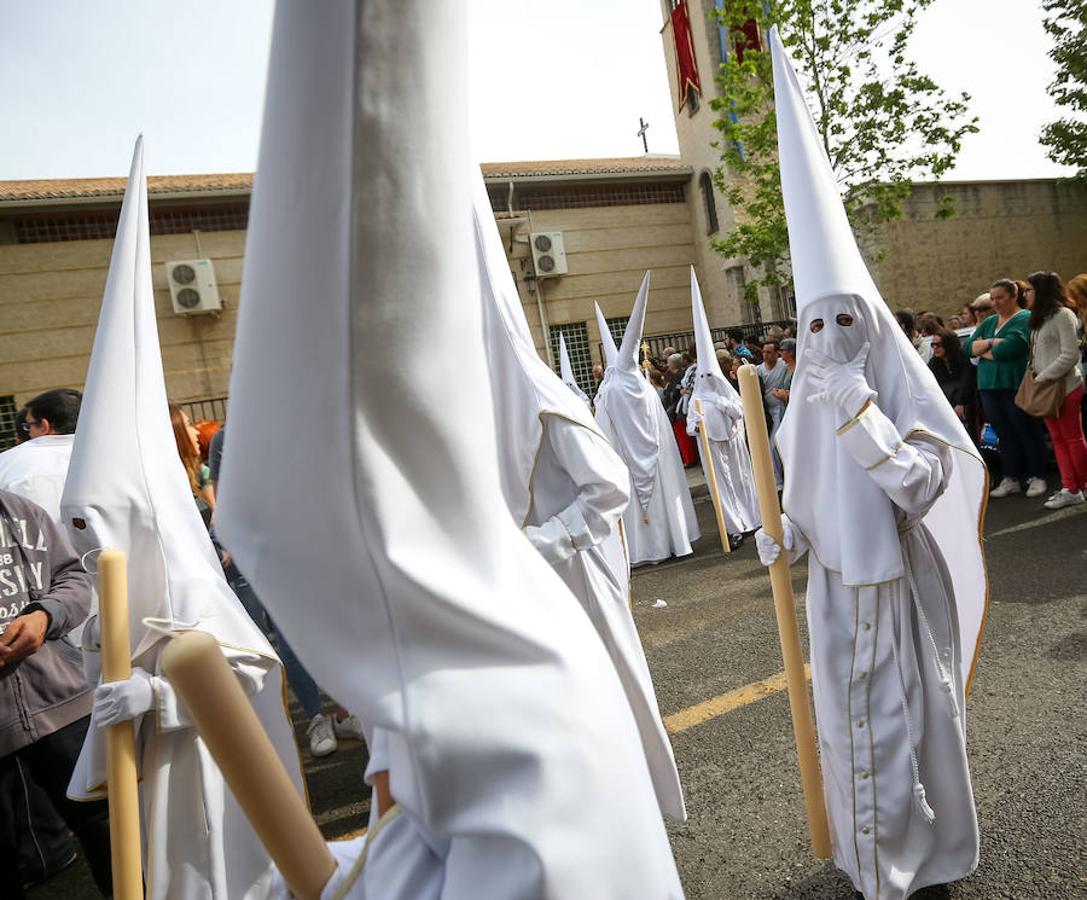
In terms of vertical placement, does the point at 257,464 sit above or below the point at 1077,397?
above

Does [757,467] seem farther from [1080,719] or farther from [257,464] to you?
[1080,719]

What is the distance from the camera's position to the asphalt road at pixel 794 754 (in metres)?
2.49

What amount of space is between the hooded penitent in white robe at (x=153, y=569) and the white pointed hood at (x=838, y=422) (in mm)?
1835

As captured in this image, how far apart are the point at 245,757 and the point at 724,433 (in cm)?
785

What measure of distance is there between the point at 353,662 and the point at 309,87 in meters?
0.54

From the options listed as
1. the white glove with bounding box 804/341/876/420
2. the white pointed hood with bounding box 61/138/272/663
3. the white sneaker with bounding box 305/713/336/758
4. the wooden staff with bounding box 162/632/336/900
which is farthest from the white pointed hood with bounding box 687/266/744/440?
the wooden staff with bounding box 162/632/336/900

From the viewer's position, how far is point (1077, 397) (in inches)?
254

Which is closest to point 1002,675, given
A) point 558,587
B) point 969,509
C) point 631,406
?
point 969,509

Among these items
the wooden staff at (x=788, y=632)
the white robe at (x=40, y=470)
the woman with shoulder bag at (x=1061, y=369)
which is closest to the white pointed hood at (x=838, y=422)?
the wooden staff at (x=788, y=632)

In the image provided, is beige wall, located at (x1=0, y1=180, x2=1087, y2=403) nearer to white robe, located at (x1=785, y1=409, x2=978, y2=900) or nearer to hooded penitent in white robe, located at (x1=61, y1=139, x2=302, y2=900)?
white robe, located at (x1=785, y1=409, x2=978, y2=900)

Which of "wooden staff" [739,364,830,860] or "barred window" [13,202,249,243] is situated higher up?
"barred window" [13,202,249,243]

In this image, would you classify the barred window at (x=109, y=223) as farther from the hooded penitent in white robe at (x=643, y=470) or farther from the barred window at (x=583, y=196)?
the hooded penitent in white robe at (x=643, y=470)

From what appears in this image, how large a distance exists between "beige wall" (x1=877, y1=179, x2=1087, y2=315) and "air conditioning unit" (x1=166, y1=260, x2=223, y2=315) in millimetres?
16255

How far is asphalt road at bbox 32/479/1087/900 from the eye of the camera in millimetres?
2488
